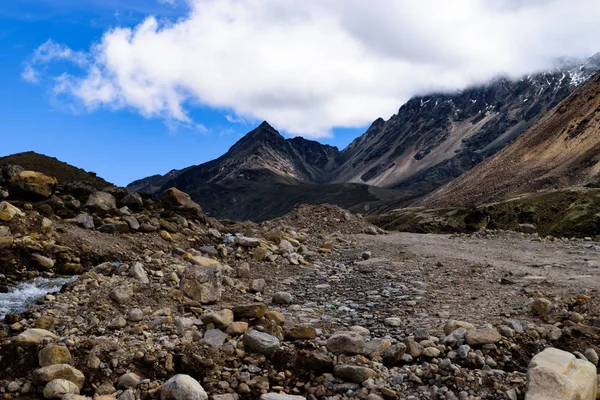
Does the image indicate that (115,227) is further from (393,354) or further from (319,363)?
(393,354)

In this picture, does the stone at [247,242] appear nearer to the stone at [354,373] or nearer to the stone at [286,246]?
the stone at [286,246]

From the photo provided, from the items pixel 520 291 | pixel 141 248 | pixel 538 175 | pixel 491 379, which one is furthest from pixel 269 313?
pixel 538 175

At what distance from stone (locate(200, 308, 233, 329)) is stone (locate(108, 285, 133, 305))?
2428 mm

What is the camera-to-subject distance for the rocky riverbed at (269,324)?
24.4ft

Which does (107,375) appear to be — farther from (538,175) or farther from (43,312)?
(538,175)

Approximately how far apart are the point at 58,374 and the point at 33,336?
1816 mm

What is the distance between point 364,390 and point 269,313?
3.54 metres

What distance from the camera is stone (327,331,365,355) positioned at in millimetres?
8438

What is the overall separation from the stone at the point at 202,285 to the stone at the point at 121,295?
1.61 metres

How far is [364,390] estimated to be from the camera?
7262 millimetres

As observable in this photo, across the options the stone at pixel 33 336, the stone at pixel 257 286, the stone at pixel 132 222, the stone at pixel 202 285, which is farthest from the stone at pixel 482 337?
the stone at pixel 132 222

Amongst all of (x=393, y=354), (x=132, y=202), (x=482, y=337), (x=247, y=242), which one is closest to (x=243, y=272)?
(x=247, y=242)

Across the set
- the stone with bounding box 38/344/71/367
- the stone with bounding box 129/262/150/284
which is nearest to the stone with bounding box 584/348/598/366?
the stone with bounding box 38/344/71/367

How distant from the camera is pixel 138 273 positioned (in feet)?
43.6
